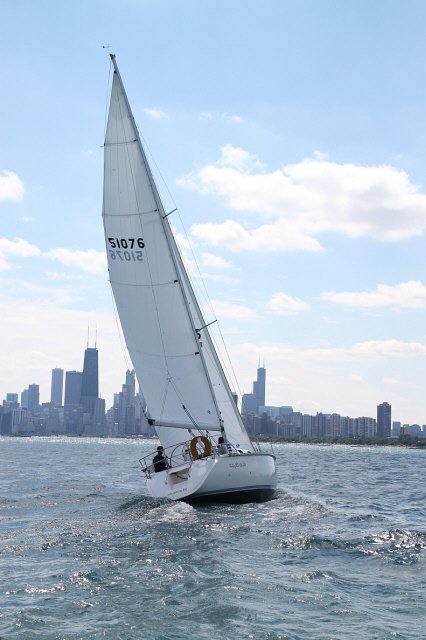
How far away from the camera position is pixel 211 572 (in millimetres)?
12828

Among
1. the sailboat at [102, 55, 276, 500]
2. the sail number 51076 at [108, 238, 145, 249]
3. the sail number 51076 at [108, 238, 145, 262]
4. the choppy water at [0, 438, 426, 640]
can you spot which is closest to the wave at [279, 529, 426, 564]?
the choppy water at [0, 438, 426, 640]

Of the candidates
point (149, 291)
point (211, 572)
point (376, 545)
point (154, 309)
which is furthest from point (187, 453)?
point (211, 572)

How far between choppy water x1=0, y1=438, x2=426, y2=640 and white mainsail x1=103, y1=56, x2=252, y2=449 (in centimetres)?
343

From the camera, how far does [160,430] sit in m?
26.2

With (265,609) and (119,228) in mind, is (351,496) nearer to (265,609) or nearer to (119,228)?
(119,228)

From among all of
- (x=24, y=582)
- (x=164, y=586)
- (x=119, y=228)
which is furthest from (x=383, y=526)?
(x=119, y=228)

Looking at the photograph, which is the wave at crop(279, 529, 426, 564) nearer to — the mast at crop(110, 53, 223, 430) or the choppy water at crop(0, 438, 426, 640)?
the choppy water at crop(0, 438, 426, 640)

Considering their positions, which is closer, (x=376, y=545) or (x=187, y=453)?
(x=376, y=545)

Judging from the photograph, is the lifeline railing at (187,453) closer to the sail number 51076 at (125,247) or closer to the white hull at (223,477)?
the white hull at (223,477)

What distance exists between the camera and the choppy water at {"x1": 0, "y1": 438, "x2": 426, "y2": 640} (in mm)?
9805

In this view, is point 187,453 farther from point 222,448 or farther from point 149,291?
point 149,291

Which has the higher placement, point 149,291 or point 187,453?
point 149,291

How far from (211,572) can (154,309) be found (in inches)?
505

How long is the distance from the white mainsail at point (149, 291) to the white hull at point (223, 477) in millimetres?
2075
